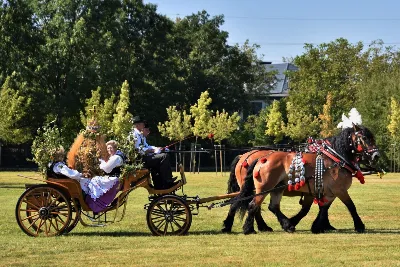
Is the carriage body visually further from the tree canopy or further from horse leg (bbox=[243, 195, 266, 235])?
the tree canopy

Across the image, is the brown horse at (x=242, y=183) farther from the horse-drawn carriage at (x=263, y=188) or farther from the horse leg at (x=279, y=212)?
the horse leg at (x=279, y=212)

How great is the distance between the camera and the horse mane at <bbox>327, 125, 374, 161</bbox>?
13.1m

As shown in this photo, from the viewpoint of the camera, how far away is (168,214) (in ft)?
40.7

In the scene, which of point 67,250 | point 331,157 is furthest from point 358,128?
point 67,250

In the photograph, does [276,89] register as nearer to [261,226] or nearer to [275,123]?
[275,123]

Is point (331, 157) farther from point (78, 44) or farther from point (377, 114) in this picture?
point (377, 114)

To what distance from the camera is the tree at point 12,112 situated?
41.1 m

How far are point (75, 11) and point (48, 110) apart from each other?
6557 millimetres

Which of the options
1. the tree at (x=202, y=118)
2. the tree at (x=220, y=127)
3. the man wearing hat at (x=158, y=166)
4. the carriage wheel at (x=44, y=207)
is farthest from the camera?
the tree at (x=202, y=118)

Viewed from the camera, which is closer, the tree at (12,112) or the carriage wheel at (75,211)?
the carriage wheel at (75,211)

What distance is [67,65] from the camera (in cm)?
4853

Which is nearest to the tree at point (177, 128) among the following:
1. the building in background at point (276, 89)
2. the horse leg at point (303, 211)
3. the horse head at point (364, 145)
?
the building in background at point (276, 89)

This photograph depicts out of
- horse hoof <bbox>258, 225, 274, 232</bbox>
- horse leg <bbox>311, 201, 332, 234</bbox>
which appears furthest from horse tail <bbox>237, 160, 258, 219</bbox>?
horse leg <bbox>311, 201, 332, 234</bbox>

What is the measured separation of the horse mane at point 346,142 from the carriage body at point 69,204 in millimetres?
2867
